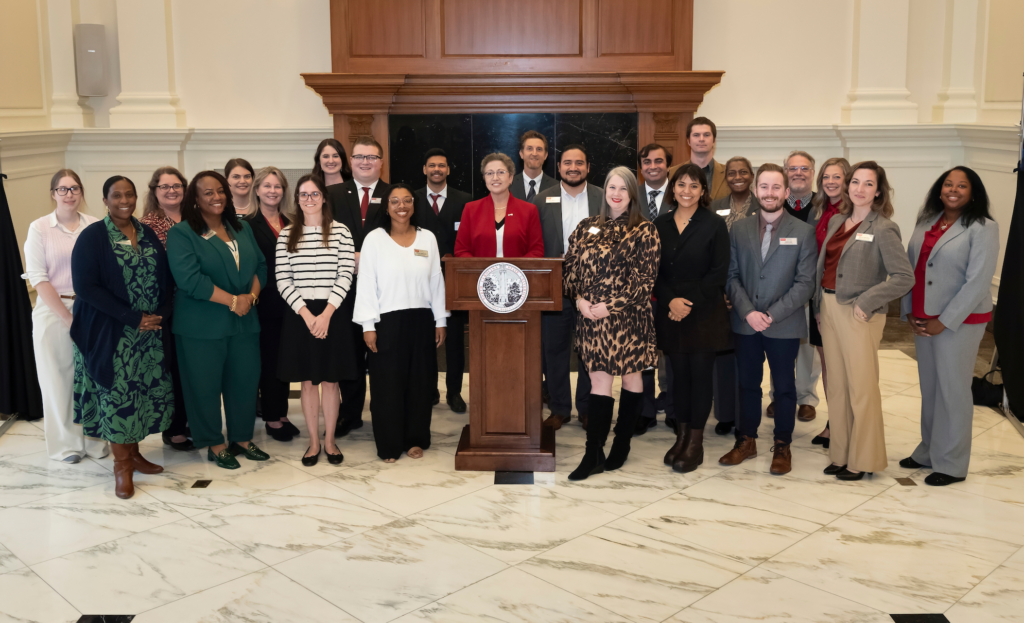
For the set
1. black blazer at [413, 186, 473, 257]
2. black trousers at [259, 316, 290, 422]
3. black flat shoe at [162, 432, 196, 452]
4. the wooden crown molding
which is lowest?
black flat shoe at [162, 432, 196, 452]

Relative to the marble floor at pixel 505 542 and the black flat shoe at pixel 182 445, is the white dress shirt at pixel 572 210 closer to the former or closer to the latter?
the marble floor at pixel 505 542

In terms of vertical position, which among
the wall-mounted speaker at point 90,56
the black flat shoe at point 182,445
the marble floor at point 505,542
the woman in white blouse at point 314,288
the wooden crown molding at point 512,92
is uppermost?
the wall-mounted speaker at point 90,56

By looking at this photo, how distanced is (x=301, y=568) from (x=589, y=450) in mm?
1548

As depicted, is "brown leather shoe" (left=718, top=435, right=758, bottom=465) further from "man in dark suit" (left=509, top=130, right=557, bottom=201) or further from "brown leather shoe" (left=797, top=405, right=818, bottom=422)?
"man in dark suit" (left=509, top=130, right=557, bottom=201)

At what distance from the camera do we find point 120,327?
3932mm

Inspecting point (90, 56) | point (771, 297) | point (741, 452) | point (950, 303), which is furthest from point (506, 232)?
point (90, 56)

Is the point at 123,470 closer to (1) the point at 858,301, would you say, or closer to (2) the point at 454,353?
(2) the point at 454,353

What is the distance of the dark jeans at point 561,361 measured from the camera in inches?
189

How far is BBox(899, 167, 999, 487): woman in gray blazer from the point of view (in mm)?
3809

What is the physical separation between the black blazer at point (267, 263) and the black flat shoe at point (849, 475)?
297cm

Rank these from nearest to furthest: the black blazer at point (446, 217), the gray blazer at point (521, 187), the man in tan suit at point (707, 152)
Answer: the man in tan suit at point (707, 152) < the black blazer at point (446, 217) < the gray blazer at point (521, 187)

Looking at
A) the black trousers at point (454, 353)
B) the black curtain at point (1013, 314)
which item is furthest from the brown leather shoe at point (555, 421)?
the black curtain at point (1013, 314)

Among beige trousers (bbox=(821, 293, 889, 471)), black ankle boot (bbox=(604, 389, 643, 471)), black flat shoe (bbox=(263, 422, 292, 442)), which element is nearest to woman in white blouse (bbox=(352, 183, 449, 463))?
black flat shoe (bbox=(263, 422, 292, 442))

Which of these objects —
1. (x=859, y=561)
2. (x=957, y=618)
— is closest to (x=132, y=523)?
(x=859, y=561)
